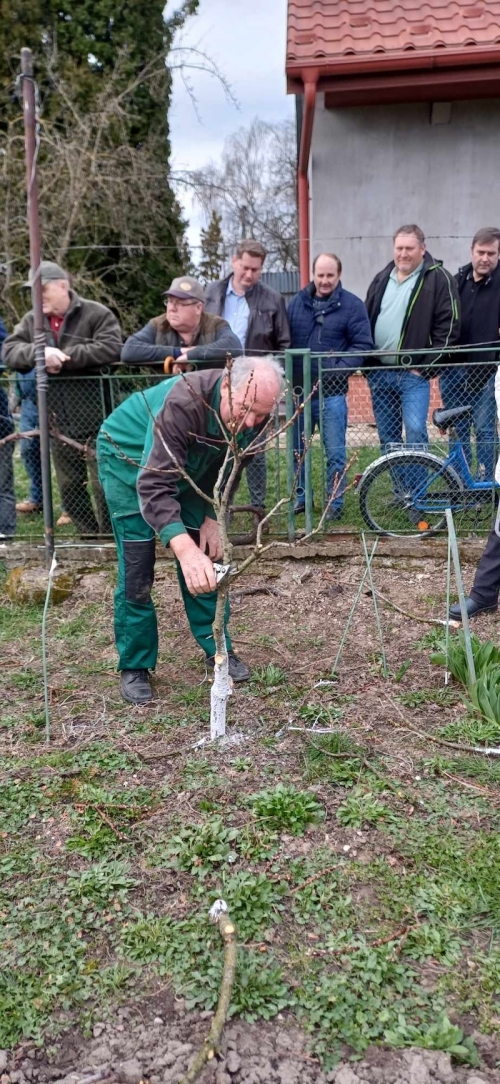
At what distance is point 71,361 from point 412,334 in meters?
2.14

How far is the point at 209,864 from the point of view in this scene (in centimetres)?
246

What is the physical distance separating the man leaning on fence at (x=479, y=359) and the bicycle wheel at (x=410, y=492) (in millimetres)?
224

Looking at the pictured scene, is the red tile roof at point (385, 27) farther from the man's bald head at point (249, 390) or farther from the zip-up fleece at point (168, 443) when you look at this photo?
the man's bald head at point (249, 390)

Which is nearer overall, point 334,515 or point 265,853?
point 265,853

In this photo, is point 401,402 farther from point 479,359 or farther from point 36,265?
point 36,265

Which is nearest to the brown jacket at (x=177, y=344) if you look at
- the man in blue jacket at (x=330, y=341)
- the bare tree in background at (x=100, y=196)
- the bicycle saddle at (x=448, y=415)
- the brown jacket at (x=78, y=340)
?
the brown jacket at (x=78, y=340)

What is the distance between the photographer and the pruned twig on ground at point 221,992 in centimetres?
183

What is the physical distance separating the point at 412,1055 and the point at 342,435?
384 cm

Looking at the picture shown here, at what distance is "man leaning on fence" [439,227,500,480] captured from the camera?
499cm

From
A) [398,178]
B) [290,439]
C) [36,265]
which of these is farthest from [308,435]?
[398,178]

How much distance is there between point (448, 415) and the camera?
16.4ft

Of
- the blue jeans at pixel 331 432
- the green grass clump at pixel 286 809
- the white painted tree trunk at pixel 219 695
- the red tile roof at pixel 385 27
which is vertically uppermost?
the red tile roof at pixel 385 27

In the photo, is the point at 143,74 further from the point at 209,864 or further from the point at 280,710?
the point at 209,864

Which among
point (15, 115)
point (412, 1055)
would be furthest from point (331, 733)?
point (15, 115)
